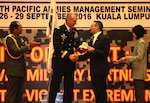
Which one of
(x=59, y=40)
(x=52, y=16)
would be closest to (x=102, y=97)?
(x=59, y=40)

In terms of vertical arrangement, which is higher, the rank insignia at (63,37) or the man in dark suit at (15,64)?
the rank insignia at (63,37)

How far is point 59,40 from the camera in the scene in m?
5.55

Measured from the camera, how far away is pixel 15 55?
5.79m

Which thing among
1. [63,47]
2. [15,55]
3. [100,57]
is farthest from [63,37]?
[15,55]

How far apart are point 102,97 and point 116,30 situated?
65.9 inches

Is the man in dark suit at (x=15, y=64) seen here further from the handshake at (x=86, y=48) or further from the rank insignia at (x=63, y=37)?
the handshake at (x=86, y=48)

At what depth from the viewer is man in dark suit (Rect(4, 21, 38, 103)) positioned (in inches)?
226

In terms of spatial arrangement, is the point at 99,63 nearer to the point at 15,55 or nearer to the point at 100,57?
the point at 100,57

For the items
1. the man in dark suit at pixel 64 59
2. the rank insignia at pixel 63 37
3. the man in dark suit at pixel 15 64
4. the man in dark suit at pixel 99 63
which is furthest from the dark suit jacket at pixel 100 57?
the man in dark suit at pixel 15 64

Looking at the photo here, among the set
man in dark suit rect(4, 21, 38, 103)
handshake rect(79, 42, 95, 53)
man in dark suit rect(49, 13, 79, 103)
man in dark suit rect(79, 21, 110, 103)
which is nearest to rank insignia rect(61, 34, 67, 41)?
man in dark suit rect(49, 13, 79, 103)

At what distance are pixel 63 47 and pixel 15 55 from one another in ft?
2.58

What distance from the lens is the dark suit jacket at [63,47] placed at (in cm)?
550

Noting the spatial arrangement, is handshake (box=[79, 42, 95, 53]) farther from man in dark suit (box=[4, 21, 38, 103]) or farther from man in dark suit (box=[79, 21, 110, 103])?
man in dark suit (box=[4, 21, 38, 103])

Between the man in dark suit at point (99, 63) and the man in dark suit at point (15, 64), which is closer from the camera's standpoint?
the man in dark suit at point (99, 63)
